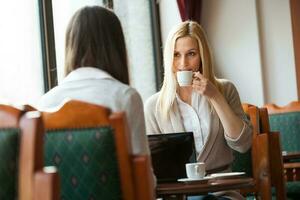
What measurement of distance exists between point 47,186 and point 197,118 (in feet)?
7.13

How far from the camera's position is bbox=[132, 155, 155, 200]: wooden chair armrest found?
170 centimetres

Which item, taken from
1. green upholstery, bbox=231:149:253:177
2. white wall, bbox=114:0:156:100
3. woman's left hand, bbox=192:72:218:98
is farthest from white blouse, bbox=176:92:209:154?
white wall, bbox=114:0:156:100

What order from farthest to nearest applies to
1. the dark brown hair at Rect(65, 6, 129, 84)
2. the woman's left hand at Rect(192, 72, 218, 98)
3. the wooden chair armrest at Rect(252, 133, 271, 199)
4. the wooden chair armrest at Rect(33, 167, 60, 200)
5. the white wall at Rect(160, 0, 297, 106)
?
the white wall at Rect(160, 0, 297, 106) < the woman's left hand at Rect(192, 72, 218, 98) < the wooden chair armrest at Rect(252, 133, 271, 199) < the dark brown hair at Rect(65, 6, 129, 84) < the wooden chair armrest at Rect(33, 167, 60, 200)

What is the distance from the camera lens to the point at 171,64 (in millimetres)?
3365

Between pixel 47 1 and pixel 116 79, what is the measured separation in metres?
3.02

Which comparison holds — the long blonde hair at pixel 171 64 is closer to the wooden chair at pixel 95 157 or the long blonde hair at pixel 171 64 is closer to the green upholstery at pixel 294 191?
the green upholstery at pixel 294 191

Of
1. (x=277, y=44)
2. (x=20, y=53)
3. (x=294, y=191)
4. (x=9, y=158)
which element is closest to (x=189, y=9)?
(x=277, y=44)

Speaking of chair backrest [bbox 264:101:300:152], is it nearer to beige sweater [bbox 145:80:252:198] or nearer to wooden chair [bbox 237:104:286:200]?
wooden chair [bbox 237:104:286:200]

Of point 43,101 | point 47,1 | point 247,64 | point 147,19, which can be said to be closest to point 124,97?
point 43,101

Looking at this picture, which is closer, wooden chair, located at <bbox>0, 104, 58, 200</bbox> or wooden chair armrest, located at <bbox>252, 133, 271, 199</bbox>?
wooden chair, located at <bbox>0, 104, 58, 200</bbox>

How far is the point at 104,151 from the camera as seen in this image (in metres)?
1.71

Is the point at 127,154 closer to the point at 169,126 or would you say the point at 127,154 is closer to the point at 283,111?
the point at 169,126

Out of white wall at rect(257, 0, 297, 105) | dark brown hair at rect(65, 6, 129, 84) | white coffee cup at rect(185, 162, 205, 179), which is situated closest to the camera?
dark brown hair at rect(65, 6, 129, 84)

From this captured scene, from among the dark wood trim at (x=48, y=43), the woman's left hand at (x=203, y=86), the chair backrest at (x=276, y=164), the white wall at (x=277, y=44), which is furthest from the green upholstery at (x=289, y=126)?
the white wall at (x=277, y=44)
